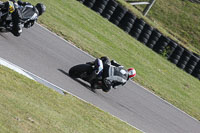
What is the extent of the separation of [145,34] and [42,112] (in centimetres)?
1594

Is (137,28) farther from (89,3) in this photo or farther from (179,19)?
(179,19)

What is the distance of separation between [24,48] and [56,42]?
293 centimetres

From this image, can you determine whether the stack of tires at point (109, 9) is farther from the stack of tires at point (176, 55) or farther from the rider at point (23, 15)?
the rider at point (23, 15)

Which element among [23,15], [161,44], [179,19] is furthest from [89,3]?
[179,19]

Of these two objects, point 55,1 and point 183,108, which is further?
point 55,1

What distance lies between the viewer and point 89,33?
20.1 m

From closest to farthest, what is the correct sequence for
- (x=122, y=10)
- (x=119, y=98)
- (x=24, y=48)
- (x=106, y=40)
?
(x=24, y=48) < (x=119, y=98) < (x=106, y=40) < (x=122, y=10)

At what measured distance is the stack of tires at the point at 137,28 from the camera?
77.4 feet

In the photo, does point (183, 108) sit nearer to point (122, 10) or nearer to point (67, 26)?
point (67, 26)

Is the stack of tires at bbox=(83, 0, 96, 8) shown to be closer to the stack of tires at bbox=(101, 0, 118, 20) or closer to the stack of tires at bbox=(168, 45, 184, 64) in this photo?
the stack of tires at bbox=(101, 0, 118, 20)

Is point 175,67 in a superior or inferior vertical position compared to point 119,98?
inferior

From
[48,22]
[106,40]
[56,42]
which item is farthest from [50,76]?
[106,40]

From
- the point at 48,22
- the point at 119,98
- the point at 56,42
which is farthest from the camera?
the point at 48,22

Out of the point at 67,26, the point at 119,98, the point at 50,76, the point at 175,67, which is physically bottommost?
the point at 175,67
